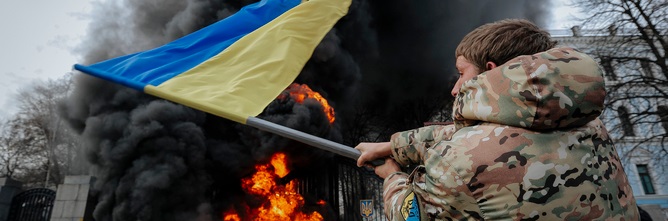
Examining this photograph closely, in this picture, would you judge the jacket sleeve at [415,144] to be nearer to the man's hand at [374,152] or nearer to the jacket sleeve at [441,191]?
the man's hand at [374,152]

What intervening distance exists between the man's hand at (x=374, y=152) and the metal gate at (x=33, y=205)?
13224 millimetres

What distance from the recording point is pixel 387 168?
1.46m

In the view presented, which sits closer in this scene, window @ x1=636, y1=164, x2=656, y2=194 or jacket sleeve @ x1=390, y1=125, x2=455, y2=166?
jacket sleeve @ x1=390, y1=125, x2=455, y2=166

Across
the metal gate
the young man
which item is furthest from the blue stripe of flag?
the metal gate

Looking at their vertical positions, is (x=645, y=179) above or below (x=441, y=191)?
above

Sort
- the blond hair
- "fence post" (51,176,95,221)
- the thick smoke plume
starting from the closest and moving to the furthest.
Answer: the blond hair → "fence post" (51,176,95,221) → the thick smoke plume

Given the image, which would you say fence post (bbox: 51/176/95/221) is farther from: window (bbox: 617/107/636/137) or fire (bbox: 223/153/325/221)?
window (bbox: 617/107/636/137)

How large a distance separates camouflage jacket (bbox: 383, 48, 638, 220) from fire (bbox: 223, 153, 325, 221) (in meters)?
11.4

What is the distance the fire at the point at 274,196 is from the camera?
1195 cm

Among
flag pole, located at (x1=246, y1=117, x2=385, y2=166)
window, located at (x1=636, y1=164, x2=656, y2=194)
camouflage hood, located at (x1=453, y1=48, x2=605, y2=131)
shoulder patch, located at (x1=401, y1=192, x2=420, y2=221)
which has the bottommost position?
shoulder patch, located at (x1=401, y1=192, x2=420, y2=221)

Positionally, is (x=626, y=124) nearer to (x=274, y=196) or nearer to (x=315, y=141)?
(x=274, y=196)

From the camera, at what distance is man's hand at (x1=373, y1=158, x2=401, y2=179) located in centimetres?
143

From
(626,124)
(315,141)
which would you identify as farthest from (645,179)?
(315,141)

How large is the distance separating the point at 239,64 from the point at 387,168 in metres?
1.75
